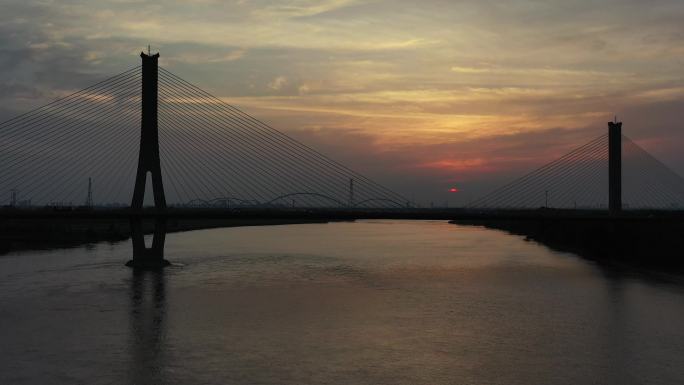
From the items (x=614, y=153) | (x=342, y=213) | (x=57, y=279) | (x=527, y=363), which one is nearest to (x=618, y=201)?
(x=614, y=153)

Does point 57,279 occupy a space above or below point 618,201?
below

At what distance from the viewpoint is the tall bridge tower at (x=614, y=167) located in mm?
37500

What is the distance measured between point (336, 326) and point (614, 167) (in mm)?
26929

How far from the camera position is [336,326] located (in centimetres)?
1723

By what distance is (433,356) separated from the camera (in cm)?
1397

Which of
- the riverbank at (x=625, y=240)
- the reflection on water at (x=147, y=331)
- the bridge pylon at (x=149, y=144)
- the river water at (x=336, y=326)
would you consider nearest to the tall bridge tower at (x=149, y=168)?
the bridge pylon at (x=149, y=144)

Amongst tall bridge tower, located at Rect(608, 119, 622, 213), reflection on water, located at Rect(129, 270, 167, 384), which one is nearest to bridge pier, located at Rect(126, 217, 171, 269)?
reflection on water, located at Rect(129, 270, 167, 384)

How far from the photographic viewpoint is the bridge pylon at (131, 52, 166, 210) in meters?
30.1

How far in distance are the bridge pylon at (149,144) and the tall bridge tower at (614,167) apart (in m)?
24.5

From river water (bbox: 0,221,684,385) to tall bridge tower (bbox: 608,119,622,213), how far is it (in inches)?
322

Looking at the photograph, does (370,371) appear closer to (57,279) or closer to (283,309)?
(283,309)

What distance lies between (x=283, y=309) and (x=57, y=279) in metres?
11.9

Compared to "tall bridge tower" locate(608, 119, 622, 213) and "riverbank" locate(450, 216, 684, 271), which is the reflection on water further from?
"tall bridge tower" locate(608, 119, 622, 213)

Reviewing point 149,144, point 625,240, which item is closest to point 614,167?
point 625,240
